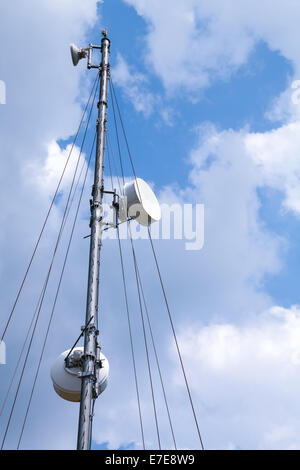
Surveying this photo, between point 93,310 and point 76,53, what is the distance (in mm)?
10868

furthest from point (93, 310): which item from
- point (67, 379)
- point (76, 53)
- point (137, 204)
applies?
point (76, 53)

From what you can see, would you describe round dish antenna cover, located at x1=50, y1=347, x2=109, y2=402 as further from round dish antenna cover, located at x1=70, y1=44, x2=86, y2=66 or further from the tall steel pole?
round dish antenna cover, located at x1=70, y1=44, x2=86, y2=66

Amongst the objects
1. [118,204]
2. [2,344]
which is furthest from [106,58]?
[2,344]

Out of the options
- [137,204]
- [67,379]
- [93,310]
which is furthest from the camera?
[137,204]

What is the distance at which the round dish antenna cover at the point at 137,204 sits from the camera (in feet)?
49.4

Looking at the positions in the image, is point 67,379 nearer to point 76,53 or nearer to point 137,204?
point 137,204

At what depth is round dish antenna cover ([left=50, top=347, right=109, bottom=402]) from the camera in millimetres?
13289

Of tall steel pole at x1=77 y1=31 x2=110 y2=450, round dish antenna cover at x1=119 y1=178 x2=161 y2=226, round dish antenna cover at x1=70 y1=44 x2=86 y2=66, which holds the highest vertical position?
round dish antenna cover at x1=70 y1=44 x2=86 y2=66

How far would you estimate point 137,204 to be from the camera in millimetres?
15281

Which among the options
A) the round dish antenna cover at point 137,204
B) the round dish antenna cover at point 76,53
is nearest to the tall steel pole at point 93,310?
the round dish antenna cover at point 137,204

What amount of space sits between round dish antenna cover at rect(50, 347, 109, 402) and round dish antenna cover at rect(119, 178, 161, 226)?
4.50 m

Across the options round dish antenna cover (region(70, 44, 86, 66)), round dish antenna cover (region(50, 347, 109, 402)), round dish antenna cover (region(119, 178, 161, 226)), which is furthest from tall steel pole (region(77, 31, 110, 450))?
round dish antenna cover (region(70, 44, 86, 66))
